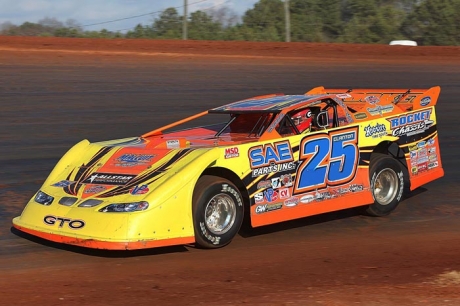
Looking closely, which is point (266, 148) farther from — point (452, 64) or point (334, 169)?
point (452, 64)

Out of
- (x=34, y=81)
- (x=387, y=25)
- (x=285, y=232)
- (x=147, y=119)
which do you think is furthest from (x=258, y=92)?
(x=387, y=25)

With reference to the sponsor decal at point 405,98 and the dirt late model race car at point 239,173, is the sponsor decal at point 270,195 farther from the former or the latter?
the sponsor decal at point 405,98

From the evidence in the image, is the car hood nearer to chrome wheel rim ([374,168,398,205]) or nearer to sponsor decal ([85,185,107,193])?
sponsor decal ([85,185,107,193])

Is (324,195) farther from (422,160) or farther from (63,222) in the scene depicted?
(63,222)

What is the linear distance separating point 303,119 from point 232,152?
4.90ft

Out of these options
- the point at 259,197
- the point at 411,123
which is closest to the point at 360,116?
the point at 411,123

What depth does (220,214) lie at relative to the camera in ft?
25.0

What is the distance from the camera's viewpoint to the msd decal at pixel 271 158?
25.6ft

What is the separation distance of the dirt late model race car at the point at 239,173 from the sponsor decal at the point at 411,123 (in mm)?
12

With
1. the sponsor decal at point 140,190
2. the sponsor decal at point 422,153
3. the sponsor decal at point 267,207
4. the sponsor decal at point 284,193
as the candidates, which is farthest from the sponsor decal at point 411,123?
the sponsor decal at point 140,190

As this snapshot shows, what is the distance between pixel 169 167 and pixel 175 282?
4.55 feet

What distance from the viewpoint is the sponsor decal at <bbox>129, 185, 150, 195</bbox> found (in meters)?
7.20

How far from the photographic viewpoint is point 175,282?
252 inches

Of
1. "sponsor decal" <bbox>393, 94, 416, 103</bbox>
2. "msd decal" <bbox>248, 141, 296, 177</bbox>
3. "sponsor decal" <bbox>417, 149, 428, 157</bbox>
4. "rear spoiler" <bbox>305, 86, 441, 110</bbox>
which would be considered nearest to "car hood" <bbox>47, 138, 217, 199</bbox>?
"msd decal" <bbox>248, 141, 296, 177</bbox>
